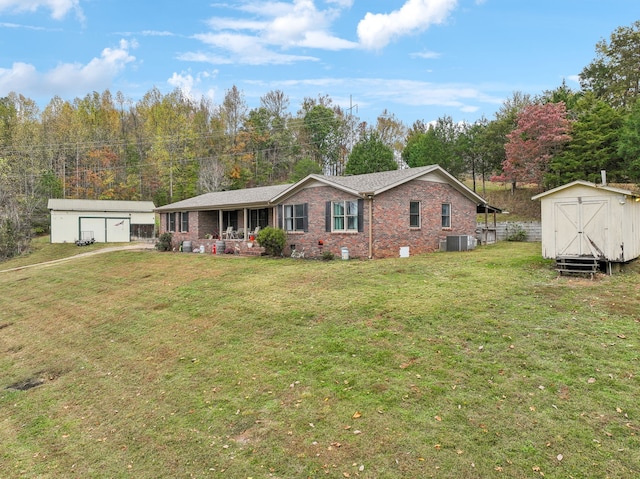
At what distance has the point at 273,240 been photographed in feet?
61.4

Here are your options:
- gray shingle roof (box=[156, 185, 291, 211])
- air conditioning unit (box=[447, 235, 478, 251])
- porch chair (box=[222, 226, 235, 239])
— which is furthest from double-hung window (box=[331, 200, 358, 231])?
porch chair (box=[222, 226, 235, 239])

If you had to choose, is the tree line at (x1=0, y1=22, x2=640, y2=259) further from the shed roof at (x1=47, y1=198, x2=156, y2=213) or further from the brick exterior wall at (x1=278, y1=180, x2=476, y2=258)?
the brick exterior wall at (x1=278, y1=180, x2=476, y2=258)

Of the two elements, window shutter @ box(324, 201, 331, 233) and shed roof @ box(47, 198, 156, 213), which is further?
shed roof @ box(47, 198, 156, 213)

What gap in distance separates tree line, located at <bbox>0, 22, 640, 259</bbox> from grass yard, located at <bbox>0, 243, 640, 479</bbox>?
21.9 meters

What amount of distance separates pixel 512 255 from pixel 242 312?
10.9m

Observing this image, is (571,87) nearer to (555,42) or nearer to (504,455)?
(555,42)

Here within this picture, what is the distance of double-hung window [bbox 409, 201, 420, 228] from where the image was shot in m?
18.0

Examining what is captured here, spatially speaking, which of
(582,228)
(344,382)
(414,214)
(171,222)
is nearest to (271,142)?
(171,222)

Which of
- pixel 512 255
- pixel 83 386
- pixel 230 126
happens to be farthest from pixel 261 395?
pixel 230 126

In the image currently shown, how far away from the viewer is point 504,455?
4348 mm

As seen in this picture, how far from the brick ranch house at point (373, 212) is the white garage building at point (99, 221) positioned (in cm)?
1819

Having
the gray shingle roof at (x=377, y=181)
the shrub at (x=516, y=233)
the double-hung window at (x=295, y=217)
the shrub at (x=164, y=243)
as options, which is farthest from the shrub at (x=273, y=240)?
the shrub at (x=516, y=233)

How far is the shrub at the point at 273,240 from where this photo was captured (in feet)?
61.4

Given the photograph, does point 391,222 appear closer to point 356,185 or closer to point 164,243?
point 356,185
